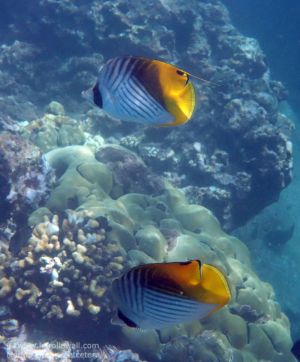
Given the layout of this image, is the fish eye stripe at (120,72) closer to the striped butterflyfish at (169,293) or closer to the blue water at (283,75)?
the striped butterflyfish at (169,293)

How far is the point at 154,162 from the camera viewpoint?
32.3 feet

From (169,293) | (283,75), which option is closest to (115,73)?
(169,293)

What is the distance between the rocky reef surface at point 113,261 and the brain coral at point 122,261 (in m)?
0.02

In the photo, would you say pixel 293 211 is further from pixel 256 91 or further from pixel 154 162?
pixel 154 162

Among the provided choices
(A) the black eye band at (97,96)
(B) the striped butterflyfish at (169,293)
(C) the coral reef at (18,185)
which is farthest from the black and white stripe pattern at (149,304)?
(C) the coral reef at (18,185)

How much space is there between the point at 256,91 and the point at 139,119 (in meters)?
12.1

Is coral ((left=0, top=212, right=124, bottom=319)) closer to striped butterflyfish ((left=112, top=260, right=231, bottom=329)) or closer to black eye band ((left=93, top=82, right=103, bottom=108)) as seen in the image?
striped butterflyfish ((left=112, top=260, right=231, bottom=329))

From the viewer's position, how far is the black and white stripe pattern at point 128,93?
1.81 metres

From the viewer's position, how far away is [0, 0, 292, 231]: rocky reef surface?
10164mm

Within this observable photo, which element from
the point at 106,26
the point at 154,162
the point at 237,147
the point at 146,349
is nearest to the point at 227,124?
the point at 237,147

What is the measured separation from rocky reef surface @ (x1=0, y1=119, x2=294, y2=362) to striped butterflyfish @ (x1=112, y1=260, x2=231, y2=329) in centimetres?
344

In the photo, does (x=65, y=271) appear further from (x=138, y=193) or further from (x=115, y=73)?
(x=115, y=73)

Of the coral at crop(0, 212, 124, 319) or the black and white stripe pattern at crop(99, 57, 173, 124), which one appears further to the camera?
the coral at crop(0, 212, 124, 319)

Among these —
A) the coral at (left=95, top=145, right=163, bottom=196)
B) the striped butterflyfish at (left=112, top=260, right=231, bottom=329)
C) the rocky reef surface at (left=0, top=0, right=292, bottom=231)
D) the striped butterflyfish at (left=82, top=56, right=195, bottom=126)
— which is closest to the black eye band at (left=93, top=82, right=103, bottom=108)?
the striped butterflyfish at (left=82, top=56, right=195, bottom=126)
